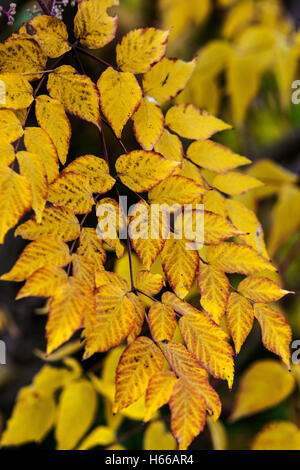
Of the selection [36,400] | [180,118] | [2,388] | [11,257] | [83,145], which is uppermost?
[180,118]

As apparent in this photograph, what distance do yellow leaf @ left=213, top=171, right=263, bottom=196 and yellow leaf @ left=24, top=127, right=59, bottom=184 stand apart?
5.5 inches

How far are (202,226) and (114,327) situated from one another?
89 mm

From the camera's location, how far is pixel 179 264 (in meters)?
0.29

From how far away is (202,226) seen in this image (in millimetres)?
298

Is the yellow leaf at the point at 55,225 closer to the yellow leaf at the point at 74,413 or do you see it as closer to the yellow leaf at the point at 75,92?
the yellow leaf at the point at 75,92

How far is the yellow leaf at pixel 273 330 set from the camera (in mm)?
303

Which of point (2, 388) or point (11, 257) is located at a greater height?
point (11, 257)

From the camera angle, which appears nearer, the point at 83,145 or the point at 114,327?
the point at 114,327

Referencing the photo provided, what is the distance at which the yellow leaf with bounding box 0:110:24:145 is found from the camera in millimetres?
267

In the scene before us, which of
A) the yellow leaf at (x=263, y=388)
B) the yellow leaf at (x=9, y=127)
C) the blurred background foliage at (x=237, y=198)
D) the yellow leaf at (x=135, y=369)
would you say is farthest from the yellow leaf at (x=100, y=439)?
the yellow leaf at (x=9, y=127)

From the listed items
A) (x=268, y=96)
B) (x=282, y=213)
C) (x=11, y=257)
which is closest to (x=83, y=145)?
(x=11, y=257)
